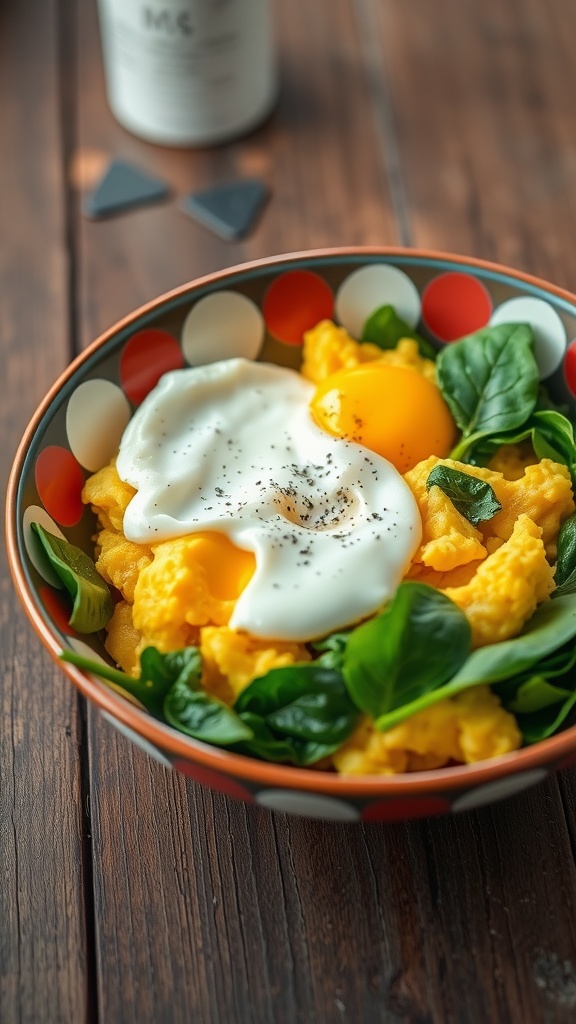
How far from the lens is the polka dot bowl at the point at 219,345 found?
1.61 m

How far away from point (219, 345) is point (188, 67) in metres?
0.98

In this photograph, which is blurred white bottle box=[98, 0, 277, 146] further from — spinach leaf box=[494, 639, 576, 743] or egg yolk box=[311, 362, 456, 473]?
spinach leaf box=[494, 639, 576, 743]

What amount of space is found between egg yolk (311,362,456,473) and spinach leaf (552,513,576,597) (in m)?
0.30

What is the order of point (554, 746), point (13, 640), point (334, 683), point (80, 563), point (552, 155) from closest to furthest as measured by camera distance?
point (554, 746) < point (334, 683) < point (80, 563) < point (13, 640) < point (552, 155)

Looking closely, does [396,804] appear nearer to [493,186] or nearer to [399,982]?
[399,982]

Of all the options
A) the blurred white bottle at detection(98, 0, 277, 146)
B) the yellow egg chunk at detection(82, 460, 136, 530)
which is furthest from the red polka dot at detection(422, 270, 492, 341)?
the blurred white bottle at detection(98, 0, 277, 146)

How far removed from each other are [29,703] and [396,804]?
2.65ft

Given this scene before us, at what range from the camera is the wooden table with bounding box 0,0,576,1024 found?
1.61m

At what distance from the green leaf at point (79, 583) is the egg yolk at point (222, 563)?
17cm

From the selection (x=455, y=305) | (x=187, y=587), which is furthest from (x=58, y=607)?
(x=455, y=305)

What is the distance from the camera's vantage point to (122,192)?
2807 mm

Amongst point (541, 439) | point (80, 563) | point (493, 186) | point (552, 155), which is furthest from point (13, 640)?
point (552, 155)

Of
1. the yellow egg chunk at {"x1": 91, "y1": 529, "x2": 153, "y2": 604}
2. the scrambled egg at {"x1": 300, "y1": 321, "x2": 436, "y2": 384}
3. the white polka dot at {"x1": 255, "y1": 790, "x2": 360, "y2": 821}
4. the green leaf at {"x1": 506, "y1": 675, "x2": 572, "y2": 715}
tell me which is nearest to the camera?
the white polka dot at {"x1": 255, "y1": 790, "x2": 360, "y2": 821}

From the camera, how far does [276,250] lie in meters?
2.68
